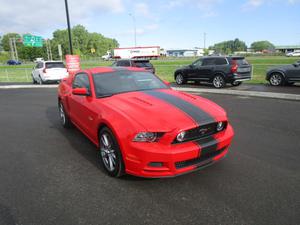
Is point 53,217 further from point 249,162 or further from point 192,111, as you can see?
point 249,162

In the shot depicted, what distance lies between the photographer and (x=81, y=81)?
200 inches

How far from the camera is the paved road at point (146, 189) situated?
8.96 feet

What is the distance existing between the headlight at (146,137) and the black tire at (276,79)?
39.9 feet

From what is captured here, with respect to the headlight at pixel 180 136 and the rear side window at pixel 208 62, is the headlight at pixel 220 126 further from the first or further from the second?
the rear side window at pixel 208 62

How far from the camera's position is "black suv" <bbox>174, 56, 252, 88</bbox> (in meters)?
12.9

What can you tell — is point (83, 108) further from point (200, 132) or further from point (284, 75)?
point (284, 75)

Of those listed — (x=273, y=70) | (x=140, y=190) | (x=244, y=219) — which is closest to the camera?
(x=244, y=219)

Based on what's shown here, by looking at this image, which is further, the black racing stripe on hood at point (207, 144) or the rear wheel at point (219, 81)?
the rear wheel at point (219, 81)

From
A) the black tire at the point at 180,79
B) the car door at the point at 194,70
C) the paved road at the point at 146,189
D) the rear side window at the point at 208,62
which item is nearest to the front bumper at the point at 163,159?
the paved road at the point at 146,189

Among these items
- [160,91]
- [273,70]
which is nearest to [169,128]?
[160,91]

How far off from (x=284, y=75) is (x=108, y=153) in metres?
12.1

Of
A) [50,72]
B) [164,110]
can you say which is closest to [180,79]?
[50,72]

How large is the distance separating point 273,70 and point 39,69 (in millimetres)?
15075

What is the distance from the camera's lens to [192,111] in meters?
3.45
